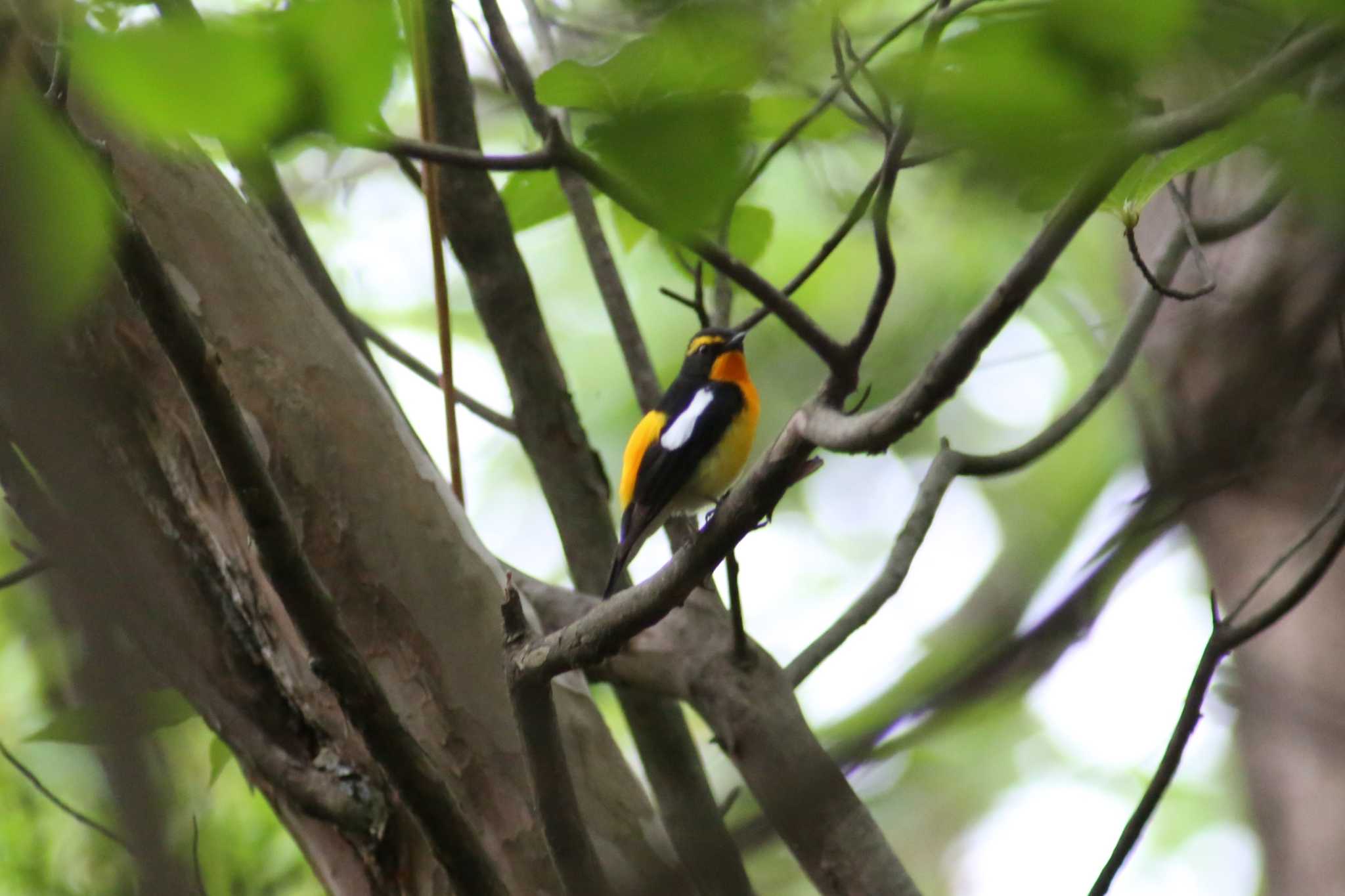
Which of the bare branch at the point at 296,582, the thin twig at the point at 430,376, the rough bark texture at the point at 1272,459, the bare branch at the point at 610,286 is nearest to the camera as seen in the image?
the rough bark texture at the point at 1272,459

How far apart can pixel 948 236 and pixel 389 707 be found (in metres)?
1.30

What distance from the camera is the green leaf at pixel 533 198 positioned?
265cm

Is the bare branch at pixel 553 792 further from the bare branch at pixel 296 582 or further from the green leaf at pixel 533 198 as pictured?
the green leaf at pixel 533 198

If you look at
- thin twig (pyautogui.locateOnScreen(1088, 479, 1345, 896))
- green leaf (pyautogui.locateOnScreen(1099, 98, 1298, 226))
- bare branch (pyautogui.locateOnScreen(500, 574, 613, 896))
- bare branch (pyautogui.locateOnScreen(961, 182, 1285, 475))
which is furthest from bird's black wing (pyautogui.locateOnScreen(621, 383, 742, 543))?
green leaf (pyautogui.locateOnScreen(1099, 98, 1298, 226))

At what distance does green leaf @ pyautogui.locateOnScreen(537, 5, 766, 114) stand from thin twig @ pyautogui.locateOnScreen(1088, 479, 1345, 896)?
1.38 meters

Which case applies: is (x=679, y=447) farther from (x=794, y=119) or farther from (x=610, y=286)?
(x=794, y=119)

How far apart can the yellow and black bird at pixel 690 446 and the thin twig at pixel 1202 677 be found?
5.44ft

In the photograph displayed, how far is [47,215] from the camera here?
1026 millimetres

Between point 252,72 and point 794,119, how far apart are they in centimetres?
156

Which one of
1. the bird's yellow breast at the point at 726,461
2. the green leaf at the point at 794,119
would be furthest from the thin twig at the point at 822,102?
the bird's yellow breast at the point at 726,461

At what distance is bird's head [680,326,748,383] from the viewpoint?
165 inches

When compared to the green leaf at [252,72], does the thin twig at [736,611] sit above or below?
above

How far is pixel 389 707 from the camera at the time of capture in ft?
7.07

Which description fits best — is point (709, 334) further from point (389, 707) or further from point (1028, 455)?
A: point (389, 707)
